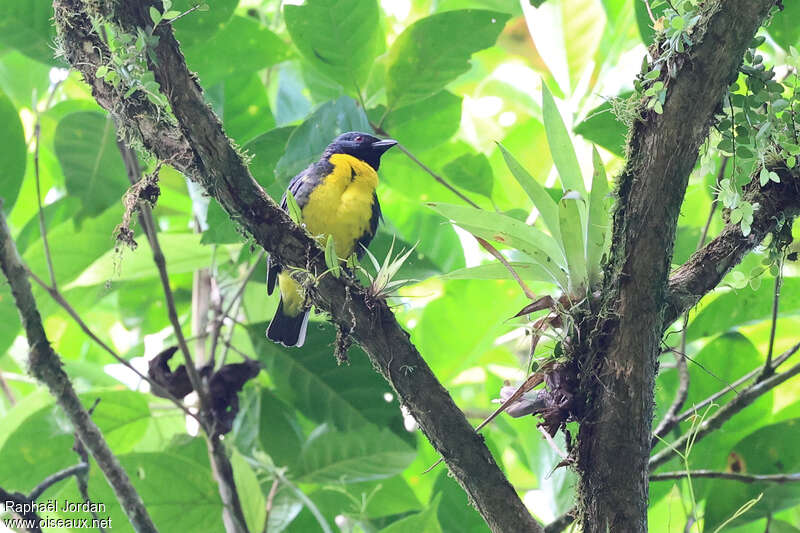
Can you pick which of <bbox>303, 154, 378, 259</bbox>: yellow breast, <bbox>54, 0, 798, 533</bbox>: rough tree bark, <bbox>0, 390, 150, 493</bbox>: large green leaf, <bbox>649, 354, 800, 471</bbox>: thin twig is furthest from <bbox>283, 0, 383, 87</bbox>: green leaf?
<bbox>649, 354, 800, 471</bbox>: thin twig

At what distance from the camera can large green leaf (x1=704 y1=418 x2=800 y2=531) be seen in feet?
8.18

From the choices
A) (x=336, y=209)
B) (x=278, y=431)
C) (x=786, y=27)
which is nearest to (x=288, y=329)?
(x=278, y=431)

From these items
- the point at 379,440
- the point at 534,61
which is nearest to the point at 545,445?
the point at 379,440

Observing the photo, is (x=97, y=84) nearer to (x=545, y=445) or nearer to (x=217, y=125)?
(x=217, y=125)

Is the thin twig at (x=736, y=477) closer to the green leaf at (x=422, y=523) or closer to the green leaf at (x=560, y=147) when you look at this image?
the green leaf at (x=422, y=523)

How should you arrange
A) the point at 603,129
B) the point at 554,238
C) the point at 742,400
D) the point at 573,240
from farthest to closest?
the point at 603,129
the point at 742,400
the point at 554,238
the point at 573,240

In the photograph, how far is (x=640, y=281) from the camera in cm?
155

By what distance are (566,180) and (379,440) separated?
56.2 inches

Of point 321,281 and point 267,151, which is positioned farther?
point 267,151

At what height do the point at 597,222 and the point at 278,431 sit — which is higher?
the point at 597,222

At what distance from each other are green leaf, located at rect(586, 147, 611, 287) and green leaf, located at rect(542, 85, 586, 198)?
9 cm

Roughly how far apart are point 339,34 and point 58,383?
57.0 inches

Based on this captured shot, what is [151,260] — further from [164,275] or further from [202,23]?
[202,23]

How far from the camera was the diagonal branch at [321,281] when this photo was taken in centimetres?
167
